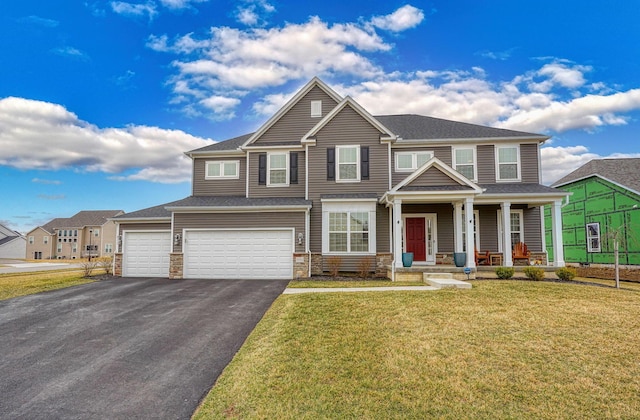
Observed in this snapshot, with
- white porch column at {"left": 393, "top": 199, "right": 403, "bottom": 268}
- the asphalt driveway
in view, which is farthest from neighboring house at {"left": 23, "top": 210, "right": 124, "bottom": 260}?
white porch column at {"left": 393, "top": 199, "right": 403, "bottom": 268}

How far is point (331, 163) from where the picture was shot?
646 inches

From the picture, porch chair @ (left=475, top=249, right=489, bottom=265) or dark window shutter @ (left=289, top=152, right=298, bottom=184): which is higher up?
dark window shutter @ (left=289, top=152, right=298, bottom=184)

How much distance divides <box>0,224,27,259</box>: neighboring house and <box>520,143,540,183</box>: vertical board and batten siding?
7567cm

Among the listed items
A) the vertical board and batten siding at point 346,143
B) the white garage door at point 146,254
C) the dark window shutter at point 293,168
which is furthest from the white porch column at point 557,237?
the white garage door at point 146,254

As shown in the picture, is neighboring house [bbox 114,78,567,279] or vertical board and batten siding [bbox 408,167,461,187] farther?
neighboring house [bbox 114,78,567,279]

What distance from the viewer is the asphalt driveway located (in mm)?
4684

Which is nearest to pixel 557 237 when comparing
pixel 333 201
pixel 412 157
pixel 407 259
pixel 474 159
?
pixel 474 159

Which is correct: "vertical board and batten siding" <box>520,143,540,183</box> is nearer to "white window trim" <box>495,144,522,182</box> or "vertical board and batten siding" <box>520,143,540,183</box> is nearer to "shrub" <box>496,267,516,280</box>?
"white window trim" <box>495,144,522,182</box>

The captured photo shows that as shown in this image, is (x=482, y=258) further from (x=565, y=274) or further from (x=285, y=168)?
(x=285, y=168)

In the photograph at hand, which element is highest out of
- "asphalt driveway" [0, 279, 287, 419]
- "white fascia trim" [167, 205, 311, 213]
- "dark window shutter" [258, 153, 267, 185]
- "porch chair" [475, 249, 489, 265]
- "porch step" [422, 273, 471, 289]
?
"dark window shutter" [258, 153, 267, 185]

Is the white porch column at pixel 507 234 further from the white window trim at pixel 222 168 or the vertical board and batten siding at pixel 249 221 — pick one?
the white window trim at pixel 222 168

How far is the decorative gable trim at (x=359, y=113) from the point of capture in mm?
16172

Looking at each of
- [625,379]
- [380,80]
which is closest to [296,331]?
[625,379]

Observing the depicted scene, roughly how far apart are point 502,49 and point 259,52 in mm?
11538
